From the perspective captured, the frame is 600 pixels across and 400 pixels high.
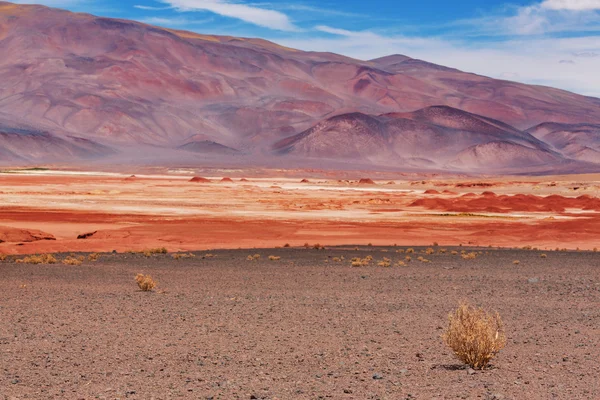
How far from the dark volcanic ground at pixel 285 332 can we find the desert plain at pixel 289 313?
0.04 m

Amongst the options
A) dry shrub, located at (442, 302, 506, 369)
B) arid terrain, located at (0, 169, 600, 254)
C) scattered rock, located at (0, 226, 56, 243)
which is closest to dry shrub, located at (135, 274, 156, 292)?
dry shrub, located at (442, 302, 506, 369)

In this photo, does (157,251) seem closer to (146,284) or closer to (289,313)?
(146,284)

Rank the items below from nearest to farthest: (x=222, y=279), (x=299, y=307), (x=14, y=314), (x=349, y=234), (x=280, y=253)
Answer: (x=14, y=314), (x=299, y=307), (x=222, y=279), (x=280, y=253), (x=349, y=234)

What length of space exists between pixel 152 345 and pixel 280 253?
1567 cm

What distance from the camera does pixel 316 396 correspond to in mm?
8453

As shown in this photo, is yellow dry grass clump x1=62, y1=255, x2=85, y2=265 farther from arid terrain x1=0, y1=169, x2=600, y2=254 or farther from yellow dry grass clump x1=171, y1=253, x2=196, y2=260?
arid terrain x1=0, y1=169, x2=600, y2=254

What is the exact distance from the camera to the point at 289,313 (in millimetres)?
14336

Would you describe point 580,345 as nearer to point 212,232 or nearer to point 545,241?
point 545,241

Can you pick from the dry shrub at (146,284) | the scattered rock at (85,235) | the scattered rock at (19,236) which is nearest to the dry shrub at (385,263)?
the dry shrub at (146,284)

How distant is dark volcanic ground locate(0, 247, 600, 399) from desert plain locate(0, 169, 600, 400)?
1.6 inches

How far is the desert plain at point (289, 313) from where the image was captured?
9.07m

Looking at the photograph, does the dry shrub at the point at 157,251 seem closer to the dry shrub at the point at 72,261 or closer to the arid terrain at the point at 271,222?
the arid terrain at the point at 271,222

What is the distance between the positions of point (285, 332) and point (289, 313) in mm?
1914

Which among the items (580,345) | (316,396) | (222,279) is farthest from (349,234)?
(316,396)
